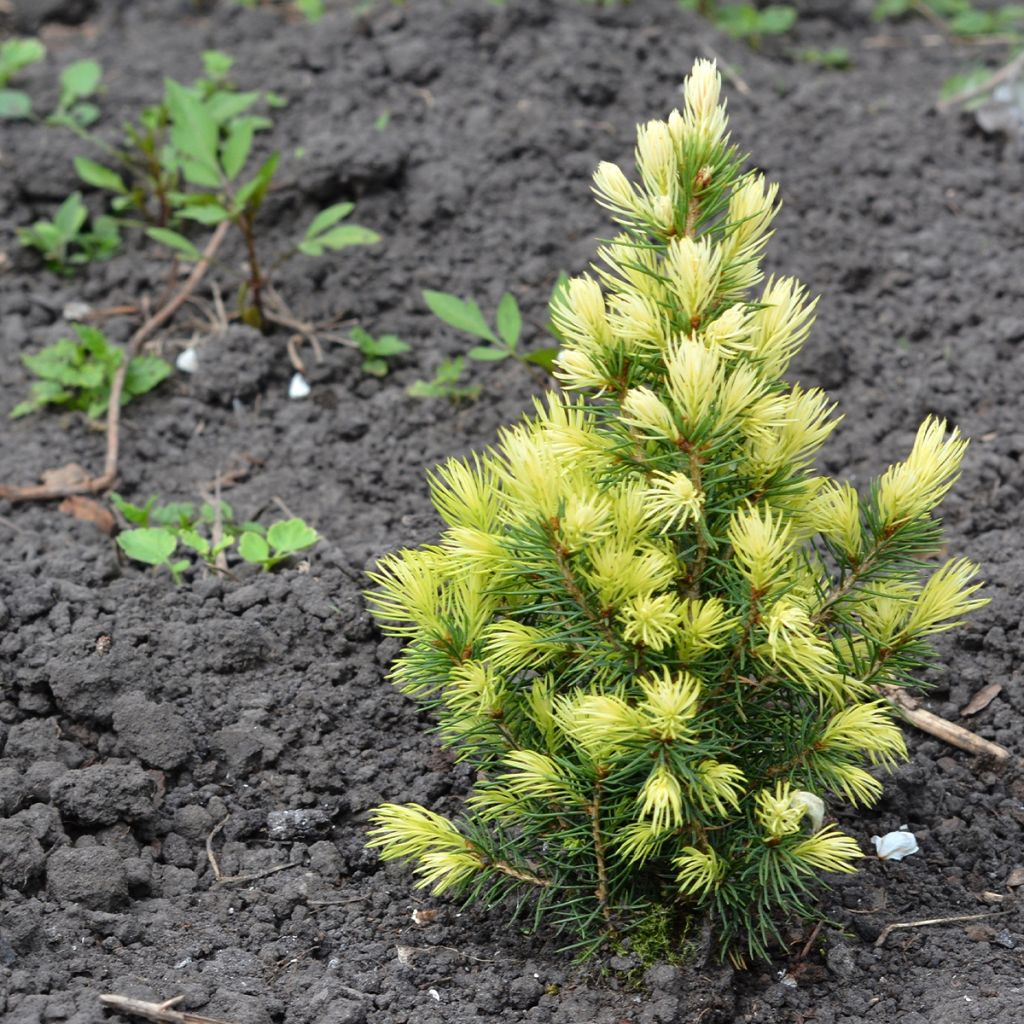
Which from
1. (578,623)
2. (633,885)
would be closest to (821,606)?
(578,623)

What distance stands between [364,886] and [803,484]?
126cm

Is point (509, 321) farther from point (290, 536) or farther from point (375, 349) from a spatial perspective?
point (290, 536)

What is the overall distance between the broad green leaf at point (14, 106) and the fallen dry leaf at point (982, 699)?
4124mm

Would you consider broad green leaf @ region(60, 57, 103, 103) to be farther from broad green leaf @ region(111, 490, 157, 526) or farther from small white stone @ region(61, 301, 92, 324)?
broad green leaf @ region(111, 490, 157, 526)

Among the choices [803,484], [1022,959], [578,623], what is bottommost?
[1022,959]

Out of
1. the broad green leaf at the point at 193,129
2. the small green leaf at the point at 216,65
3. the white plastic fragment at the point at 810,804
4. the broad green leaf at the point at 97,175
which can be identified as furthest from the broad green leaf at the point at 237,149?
the white plastic fragment at the point at 810,804

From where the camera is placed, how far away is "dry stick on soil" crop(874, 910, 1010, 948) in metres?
2.86

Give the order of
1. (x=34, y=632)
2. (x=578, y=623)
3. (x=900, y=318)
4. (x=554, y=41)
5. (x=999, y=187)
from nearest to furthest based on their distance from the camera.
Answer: (x=578, y=623) → (x=34, y=632) → (x=900, y=318) → (x=999, y=187) → (x=554, y=41)

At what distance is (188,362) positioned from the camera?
464 cm

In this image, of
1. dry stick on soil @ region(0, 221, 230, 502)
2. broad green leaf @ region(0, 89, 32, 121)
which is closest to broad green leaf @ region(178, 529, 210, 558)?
dry stick on soil @ region(0, 221, 230, 502)

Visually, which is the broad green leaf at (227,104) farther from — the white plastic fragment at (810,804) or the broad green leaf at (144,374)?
the white plastic fragment at (810,804)

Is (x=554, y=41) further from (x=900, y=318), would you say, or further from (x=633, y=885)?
(x=633, y=885)

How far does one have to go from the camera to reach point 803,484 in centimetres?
247

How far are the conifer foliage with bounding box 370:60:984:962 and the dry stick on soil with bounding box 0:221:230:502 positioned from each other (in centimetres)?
185
